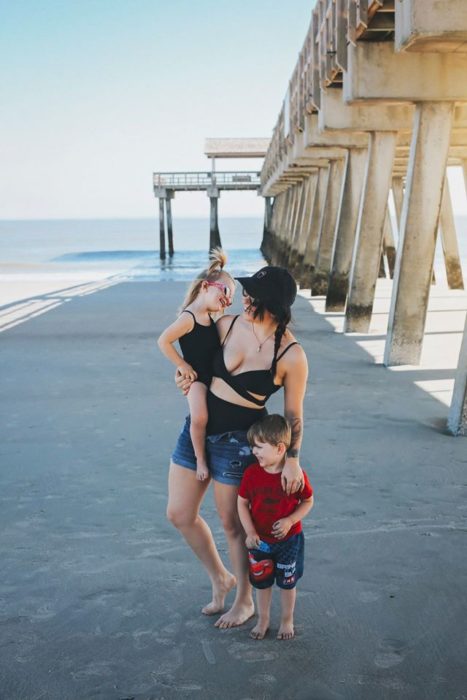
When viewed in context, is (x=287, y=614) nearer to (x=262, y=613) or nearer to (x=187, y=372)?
(x=262, y=613)

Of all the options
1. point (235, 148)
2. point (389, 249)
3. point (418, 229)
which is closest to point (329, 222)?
point (418, 229)

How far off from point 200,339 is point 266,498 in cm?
71

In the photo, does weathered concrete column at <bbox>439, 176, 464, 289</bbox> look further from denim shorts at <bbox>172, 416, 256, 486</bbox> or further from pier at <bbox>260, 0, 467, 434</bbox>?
denim shorts at <bbox>172, 416, 256, 486</bbox>

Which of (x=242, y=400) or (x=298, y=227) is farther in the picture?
(x=298, y=227)

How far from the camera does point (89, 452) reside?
6730mm

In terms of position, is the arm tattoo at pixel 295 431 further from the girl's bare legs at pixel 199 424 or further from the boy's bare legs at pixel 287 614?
the boy's bare legs at pixel 287 614

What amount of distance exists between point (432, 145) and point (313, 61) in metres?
4.76

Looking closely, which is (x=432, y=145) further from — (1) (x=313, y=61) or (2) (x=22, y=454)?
(2) (x=22, y=454)

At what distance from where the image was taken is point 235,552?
3.76 metres

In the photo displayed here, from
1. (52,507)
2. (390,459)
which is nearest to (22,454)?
(52,507)

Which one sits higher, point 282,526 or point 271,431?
point 271,431

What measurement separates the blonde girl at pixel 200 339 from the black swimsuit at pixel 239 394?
0.14 feet

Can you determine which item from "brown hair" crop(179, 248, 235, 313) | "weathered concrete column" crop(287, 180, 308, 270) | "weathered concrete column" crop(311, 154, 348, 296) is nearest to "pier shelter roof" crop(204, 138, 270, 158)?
"weathered concrete column" crop(287, 180, 308, 270)

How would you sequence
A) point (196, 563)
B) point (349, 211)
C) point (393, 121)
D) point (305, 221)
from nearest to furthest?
point (196, 563) → point (393, 121) → point (349, 211) → point (305, 221)
